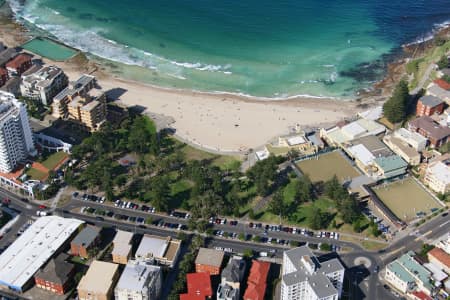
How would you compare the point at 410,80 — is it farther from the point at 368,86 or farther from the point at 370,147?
the point at 370,147

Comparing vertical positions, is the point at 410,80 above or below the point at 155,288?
above

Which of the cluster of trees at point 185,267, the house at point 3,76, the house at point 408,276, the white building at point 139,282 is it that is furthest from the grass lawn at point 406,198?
the house at point 3,76

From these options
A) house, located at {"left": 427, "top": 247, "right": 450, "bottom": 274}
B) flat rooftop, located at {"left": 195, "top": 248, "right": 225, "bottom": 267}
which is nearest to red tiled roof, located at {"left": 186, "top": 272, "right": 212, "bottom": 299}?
flat rooftop, located at {"left": 195, "top": 248, "right": 225, "bottom": 267}

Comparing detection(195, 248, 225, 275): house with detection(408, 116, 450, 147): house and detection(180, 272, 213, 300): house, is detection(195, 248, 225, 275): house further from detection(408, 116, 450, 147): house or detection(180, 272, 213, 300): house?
detection(408, 116, 450, 147): house

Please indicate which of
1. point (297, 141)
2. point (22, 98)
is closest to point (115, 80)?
point (22, 98)

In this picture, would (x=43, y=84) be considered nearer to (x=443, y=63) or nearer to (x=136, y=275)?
(x=136, y=275)
